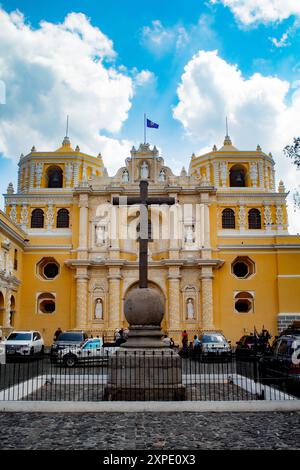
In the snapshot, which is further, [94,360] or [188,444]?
[94,360]

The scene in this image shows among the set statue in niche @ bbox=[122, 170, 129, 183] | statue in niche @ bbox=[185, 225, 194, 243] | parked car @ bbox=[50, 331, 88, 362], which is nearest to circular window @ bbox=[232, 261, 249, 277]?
statue in niche @ bbox=[185, 225, 194, 243]

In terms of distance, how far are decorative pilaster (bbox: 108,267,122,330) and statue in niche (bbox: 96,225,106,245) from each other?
2034mm

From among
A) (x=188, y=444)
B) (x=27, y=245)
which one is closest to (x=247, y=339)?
(x=27, y=245)

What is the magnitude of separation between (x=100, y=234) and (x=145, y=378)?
21434 mm

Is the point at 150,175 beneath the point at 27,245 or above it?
above

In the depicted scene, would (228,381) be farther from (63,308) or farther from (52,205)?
(52,205)

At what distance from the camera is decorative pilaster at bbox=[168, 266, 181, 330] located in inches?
1137

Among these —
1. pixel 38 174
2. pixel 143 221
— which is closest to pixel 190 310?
pixel 38 174

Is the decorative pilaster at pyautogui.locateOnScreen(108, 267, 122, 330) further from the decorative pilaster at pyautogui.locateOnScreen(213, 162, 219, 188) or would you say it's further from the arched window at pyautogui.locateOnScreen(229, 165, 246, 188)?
the arched window at pyautogui.locateOnScreen(229, 165, 246, 188)

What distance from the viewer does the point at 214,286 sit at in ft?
98.3

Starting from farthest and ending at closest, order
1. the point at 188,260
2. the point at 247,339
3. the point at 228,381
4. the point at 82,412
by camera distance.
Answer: the point at 188,260 → the point at 247,339 → the point at 228,381 → the point at 82,412

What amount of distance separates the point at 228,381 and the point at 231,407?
12.7ft

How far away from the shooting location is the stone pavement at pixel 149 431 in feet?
22.1

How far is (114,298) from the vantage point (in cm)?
2919
